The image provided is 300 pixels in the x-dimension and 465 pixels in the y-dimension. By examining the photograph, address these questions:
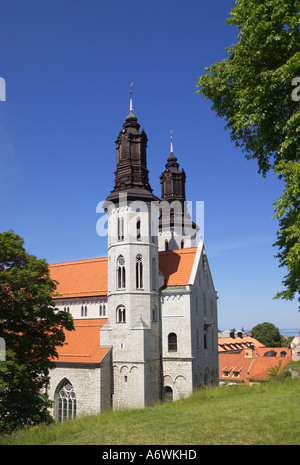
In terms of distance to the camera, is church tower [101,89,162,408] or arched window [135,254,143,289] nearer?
church tower [101,89,162,408]

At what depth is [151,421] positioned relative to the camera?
37.7 feet

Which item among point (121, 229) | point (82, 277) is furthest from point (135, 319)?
point (82, 277)

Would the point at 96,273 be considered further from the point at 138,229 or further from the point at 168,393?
the point at 168,393

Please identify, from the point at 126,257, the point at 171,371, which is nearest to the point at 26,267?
the point at 126,257

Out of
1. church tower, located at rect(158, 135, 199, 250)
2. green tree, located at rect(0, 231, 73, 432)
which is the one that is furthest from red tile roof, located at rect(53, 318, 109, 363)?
church tower, located at rect(158, 135, 199, 250)

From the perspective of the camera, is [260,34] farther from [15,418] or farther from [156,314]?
[156,314]

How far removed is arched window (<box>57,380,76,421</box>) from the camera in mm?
28438

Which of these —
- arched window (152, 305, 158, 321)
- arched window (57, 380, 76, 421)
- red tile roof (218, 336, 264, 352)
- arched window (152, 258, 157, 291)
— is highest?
arched window (152, 258, 157, 291)

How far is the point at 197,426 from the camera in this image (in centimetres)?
1001

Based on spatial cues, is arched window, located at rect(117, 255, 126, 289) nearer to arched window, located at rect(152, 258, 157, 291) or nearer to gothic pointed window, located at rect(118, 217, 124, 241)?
gothic pointed window, located at rect(118, 217, 124, 241)

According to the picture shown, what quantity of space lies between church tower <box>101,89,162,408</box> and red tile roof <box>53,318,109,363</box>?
40.6 inches

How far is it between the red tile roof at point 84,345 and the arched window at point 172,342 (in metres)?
4.96

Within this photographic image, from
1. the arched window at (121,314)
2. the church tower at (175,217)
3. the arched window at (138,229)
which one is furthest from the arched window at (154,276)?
the church tower at (175,217)

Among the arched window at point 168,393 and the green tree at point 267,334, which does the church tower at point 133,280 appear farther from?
the green tree at point 267,334
